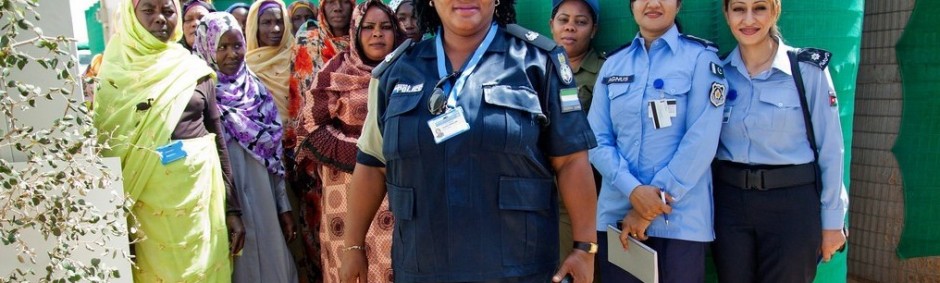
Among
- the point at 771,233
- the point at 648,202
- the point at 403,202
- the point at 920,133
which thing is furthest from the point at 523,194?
the point at 920,133

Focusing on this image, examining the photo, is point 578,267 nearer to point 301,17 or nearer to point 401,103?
point 401,103

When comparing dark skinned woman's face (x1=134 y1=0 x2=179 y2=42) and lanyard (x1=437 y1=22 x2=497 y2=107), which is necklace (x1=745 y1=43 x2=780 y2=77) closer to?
lanyard (x1=437 y1=22 x2=497 y2=107)

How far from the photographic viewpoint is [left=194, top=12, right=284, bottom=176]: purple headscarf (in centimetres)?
352

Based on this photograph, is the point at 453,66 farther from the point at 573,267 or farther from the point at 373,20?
the point at 373,20

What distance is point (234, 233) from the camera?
3303 mm

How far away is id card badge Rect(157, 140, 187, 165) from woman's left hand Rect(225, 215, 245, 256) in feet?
1.42

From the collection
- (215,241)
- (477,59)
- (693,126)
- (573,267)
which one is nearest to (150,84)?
(215,241)

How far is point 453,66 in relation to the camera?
2.16 m

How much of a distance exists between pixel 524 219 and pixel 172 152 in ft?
5.28

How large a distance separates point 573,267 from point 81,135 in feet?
4.85

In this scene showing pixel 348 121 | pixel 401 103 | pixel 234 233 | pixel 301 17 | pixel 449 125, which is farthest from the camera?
pixel 301 17

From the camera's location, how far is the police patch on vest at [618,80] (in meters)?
2.79

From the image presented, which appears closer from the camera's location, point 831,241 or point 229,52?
→ point 831,241

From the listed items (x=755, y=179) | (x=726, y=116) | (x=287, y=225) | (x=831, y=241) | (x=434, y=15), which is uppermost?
(x=434, y=15)
